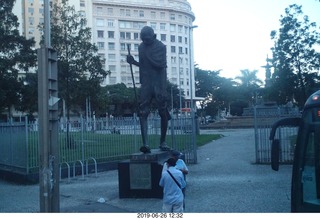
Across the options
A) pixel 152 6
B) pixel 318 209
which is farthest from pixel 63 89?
pixel 152 6

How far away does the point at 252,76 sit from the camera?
7781 centimetres

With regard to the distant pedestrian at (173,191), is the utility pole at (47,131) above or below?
above

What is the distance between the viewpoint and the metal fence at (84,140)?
14.3m

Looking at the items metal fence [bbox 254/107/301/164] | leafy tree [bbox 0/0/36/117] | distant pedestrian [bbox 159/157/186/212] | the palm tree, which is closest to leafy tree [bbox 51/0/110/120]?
leafy tree [bbox 0/0/36/117]

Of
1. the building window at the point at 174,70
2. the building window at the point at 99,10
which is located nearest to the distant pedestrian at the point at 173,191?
the building window at the point at 99,10

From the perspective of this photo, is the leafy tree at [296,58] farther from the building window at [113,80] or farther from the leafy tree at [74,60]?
the building window at [113,80]

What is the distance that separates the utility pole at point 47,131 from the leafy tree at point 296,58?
51.3 feet

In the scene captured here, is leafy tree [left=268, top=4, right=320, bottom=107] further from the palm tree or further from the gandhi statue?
the palm tree

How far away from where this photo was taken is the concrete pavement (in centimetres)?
959

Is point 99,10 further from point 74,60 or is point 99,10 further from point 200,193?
point 200,193

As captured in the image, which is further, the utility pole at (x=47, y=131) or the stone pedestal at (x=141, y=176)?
the stone pedestal at (x=141, y=176)

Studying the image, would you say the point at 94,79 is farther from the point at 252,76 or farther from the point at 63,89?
the point at 252,76

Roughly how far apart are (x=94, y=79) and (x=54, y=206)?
A: 638 inches

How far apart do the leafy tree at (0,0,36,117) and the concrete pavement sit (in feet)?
→ 34.8
